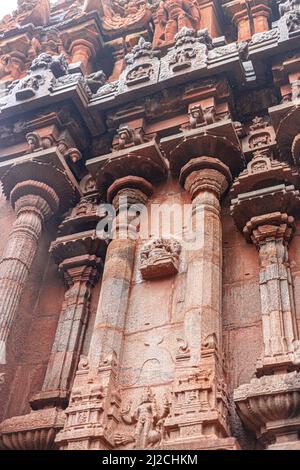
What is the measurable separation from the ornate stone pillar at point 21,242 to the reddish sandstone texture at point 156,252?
2 centimetres

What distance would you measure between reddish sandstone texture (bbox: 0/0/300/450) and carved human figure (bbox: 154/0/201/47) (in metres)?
1.21

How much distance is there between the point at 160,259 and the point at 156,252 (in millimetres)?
133

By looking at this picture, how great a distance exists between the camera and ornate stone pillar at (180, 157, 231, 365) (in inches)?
215

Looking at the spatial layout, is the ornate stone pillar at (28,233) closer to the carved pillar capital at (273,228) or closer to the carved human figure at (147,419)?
the carved human figure at (147,419)

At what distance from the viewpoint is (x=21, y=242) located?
7.25 meters

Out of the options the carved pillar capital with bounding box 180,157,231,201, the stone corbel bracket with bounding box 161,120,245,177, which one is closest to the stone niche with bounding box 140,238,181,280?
the carved pillar capital with bounding box 180,157,231,201

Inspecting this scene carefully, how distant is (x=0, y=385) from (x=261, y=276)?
315cm

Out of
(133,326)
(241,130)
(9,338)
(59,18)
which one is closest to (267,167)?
(241,130)

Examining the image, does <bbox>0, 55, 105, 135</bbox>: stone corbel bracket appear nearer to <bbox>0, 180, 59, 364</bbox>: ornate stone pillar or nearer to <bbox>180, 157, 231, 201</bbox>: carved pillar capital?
<bbox>0, 180, 59, 364</bbox>: ornate stone pillar

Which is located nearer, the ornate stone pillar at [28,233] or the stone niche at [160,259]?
the ornate stone pillar at [28,233]

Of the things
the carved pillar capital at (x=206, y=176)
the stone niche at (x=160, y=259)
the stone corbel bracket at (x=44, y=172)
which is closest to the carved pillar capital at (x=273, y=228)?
the carved pillar capital at (x=206, y=176)

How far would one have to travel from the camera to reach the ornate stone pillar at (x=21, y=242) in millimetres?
6547

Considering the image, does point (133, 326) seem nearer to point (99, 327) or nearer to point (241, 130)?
point (99, 327)

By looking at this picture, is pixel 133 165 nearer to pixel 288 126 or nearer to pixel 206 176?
pixel 206 176
